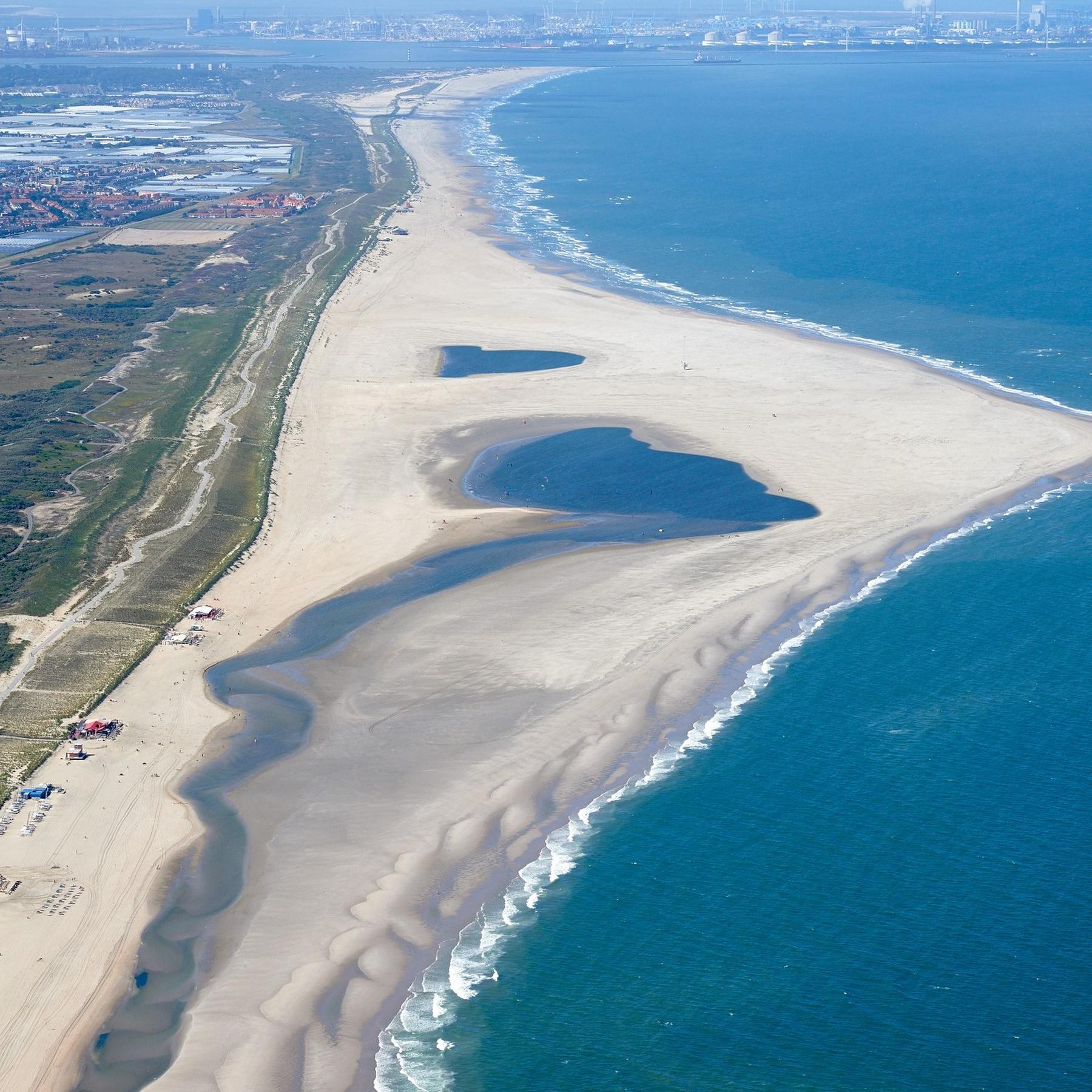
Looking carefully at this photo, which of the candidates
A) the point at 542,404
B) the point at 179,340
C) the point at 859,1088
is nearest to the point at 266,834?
the point at 859,1088

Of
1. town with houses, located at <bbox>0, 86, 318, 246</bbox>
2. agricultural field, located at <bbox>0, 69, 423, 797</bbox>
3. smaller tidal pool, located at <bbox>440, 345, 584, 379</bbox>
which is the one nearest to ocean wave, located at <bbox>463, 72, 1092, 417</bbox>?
agricultural field, located at <bbox>0, 69, 423, 797</bbox>

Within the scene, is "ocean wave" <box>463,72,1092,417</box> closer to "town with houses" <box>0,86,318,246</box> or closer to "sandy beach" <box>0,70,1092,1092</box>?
"sandy beach" <box>0,70,1092,1092</box>

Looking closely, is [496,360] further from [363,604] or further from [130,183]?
[130,183]

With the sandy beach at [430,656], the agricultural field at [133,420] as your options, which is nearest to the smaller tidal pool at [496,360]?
the sandy beach at [430,656]

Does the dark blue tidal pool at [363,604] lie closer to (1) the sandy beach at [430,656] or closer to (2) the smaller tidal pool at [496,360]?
(1) the sandy beach at [430,656]

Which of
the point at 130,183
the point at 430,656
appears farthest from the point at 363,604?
the point at 130,183
